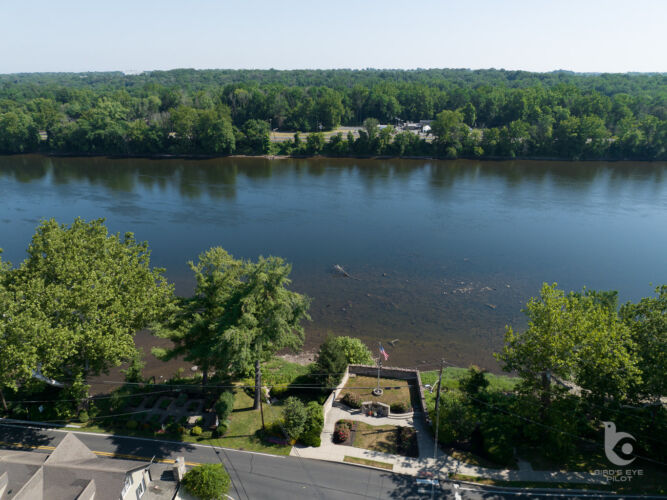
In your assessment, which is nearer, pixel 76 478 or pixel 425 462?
pixel 76 478

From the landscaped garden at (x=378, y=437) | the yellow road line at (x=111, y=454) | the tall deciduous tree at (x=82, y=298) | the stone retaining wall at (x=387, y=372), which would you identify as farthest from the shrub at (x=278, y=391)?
the tall deciduous tree at (x=82, y=298)

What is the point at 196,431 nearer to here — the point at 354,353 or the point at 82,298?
→ the point at 82,298

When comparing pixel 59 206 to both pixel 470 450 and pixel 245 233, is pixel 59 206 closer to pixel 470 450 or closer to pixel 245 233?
pixel 245 233

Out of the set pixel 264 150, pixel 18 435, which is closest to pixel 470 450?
pixel 18 435

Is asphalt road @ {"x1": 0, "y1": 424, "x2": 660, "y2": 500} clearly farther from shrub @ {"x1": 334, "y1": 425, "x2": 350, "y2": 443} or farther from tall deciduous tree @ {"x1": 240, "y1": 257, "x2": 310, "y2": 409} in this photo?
tall deciduous tree @ {"x1": 240, "y1": 257, "x2": 310, "y2": 409}

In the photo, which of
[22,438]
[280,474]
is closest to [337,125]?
[22,438]

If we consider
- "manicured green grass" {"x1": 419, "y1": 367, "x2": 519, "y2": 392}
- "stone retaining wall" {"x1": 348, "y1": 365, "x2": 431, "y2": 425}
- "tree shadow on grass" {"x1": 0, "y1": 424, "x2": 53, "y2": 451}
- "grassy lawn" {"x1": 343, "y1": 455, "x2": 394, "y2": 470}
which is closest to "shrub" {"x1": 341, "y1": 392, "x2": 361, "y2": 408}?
"stone retaining wall" {"x1": 348, "y1": 365, "x2": 431, "y2": 425}
